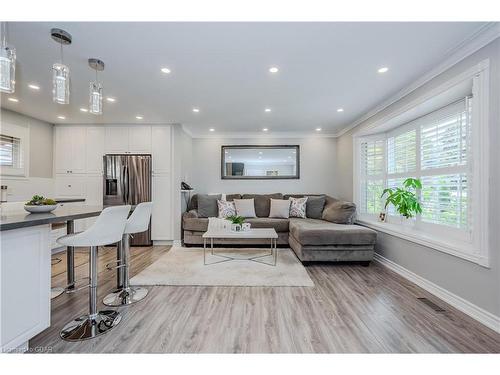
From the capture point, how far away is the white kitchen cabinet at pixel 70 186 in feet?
14.6

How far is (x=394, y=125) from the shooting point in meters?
3.53

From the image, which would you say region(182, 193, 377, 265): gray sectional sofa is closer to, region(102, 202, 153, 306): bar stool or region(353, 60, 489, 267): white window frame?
region(353, 60, 489, 267): white window frame

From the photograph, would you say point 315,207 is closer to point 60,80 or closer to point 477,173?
point 477,173

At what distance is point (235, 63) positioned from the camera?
7.51ft

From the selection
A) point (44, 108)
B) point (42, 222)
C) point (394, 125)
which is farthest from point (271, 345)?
point (44, 108)

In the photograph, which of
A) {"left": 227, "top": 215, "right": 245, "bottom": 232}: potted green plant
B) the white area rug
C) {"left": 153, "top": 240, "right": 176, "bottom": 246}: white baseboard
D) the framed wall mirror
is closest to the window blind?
{"left": 153, "top": 240, "right": 176, "bottom": 246}: white baseboard

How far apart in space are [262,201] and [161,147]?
7.80 ft

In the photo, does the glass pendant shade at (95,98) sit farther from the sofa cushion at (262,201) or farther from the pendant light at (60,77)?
the sofa cushion at (262,201)

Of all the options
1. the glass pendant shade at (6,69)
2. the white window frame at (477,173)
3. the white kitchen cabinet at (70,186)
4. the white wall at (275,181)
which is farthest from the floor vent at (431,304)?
the white kitchen cabinet at (70,186)

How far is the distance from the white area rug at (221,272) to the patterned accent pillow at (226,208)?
41.6 inches

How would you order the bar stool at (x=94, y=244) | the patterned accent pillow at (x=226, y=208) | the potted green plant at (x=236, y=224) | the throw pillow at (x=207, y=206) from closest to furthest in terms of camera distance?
the bar stool at (x=94, y=244) → the potted green plant at (x=236, y=224) → the patterned accent pillow at (x=226, y=208) → the throw pillow at (x=207, y=206)

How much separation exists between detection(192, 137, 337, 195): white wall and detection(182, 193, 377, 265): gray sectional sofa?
0.28m

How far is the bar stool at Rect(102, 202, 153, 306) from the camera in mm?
2238

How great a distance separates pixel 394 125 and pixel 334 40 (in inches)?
89.0
